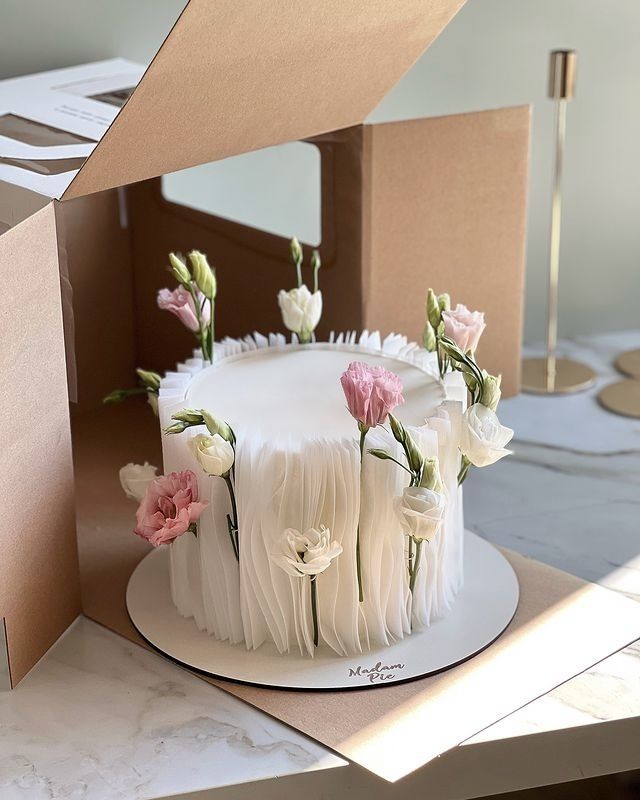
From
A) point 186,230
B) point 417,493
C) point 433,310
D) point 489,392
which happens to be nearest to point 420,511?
point 417,493

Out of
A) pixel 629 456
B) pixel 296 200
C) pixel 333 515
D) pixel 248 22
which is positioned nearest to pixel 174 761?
pixel 333 515

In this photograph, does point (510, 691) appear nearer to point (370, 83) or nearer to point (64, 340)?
point (64, 340)

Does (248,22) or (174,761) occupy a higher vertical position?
(248,22)

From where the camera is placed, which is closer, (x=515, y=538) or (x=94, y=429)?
(x=515, y=538)

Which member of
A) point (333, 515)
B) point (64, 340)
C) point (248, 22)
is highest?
point (248, 22)

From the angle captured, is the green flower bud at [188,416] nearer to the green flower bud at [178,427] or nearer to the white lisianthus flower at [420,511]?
the green flower bud at [178,427]

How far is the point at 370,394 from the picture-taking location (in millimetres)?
823

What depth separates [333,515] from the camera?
0.88 m

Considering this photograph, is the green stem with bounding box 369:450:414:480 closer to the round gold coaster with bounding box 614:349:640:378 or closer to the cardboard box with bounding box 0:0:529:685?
the cardboard box with bounding box 0:0:529:685

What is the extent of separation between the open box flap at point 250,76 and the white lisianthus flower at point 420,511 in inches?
13.5

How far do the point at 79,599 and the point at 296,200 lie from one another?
27.1 inches

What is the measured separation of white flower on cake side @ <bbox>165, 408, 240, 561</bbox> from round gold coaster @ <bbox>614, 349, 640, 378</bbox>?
2.59 feet

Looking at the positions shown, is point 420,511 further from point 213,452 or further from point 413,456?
point 213,452

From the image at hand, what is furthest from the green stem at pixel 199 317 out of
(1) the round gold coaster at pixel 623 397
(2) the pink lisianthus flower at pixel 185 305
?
(1) the round gold coaster at pixel 623 397
